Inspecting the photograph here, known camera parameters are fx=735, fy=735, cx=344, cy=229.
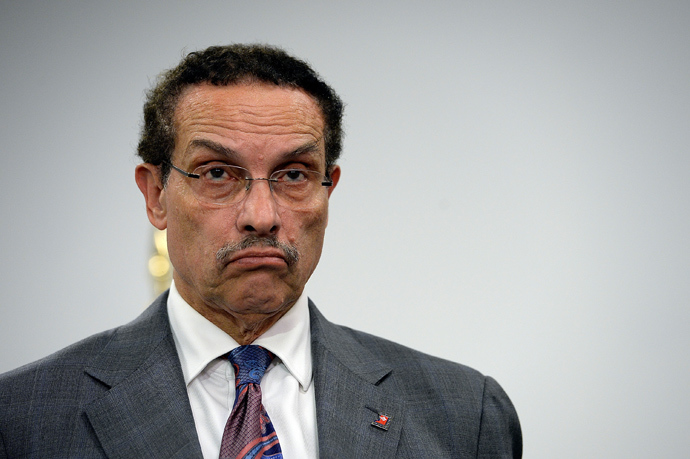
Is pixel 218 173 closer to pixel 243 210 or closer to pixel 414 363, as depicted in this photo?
pixel 243 210

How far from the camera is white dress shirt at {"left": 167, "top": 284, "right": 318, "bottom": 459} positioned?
→ 1679 millimetres

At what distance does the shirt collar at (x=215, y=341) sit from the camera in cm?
174

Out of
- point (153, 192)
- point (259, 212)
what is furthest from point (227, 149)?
point (153, 192)

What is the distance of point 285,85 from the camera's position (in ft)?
5.98

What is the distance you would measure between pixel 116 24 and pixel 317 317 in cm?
180

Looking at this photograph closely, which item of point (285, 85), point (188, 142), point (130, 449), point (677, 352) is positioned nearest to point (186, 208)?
point (188, 142)

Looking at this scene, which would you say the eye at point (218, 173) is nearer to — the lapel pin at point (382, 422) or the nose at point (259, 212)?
the nose at point (259, 212)

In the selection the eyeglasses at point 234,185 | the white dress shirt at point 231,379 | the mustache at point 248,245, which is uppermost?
the eyeglasses at point 234,185

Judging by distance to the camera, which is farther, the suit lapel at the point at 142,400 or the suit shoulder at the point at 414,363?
the suit shoulder at the point at 414,363

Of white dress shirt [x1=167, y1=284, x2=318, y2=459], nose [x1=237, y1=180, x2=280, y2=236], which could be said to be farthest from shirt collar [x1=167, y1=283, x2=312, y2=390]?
nose [x1=237, y1=180, x2=280, y2=236]

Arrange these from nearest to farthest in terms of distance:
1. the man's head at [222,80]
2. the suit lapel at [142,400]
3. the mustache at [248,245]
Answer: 1. the suit lapel at [142,400]
2. the mustache at [248,245]
3. the man's head at [222,80]

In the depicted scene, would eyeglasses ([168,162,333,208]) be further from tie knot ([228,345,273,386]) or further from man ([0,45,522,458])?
tie knot ([228,345,273,386])

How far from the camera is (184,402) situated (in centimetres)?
164

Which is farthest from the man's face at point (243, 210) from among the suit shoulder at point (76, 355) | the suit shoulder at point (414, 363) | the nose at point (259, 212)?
the suit shoulder at point (414, 363)
